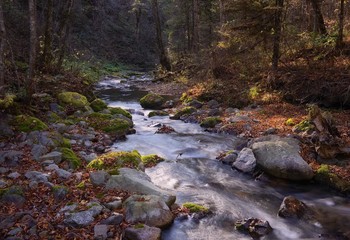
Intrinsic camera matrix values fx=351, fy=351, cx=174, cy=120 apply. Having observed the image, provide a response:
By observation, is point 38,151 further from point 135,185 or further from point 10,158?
point 135,185

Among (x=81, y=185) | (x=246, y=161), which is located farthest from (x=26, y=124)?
(x=246, y=161)

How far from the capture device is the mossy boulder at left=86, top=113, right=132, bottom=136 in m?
11.7

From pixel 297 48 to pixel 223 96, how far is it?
12.2ft

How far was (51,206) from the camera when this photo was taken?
582 centimetres

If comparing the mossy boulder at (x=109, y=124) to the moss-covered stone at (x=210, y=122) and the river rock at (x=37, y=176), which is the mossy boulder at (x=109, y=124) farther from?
the river rock at (x=37, y=176)

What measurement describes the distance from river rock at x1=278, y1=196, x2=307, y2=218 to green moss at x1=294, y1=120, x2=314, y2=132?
11.6ft

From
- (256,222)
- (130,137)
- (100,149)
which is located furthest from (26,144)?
(256,222)

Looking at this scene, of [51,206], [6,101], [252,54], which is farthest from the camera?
[252,54]

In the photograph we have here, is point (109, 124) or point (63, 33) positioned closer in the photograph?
point (109, 124)

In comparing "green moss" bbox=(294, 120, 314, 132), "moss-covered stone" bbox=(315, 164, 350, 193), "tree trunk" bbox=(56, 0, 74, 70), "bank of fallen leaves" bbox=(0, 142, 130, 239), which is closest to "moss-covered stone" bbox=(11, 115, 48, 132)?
"bank of fallen leaves" bbox=(0, 142, 130, 239)

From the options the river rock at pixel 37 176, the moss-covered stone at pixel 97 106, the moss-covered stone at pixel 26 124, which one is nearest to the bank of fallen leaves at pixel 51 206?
the river rock at pixel 37 176

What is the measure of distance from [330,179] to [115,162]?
15.7 feet

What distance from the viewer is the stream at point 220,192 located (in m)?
6.06

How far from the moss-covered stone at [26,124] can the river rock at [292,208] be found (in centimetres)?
629
